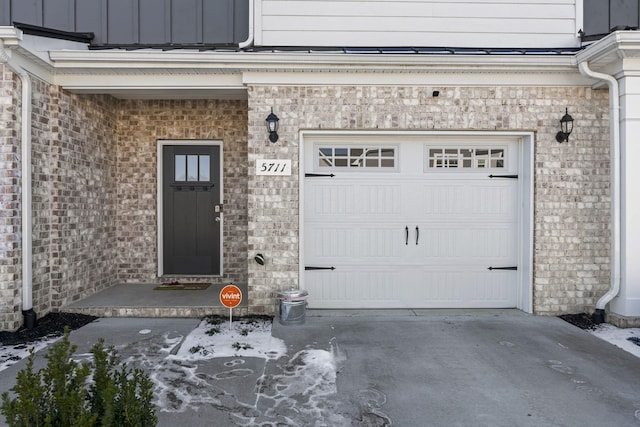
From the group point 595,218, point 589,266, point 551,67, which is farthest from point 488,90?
point 589,266

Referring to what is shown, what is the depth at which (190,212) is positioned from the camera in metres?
6.57

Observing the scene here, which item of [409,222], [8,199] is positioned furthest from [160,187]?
[409,222]

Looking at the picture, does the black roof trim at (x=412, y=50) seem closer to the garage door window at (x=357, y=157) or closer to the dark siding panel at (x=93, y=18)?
the garage door window at (x=357, y=157)

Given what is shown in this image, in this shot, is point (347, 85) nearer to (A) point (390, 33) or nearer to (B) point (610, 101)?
(A) point (390, 33)

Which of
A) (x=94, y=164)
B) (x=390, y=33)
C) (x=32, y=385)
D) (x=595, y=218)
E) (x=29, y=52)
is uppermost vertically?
(x=390, y=33)

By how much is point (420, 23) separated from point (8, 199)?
5148 mm

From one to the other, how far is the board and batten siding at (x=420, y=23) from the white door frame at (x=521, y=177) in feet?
3.81

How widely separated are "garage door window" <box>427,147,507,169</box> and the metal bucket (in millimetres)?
2357

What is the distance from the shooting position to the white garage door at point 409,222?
214 inches

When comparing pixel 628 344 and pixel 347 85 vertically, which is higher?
pixel 347 85

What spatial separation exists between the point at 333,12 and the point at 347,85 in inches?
40.7

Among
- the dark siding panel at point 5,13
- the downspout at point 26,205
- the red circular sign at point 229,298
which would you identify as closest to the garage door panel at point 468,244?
the red circular sign at point 229,298

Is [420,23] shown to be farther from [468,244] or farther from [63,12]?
[63,12]

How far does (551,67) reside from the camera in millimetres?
5031
